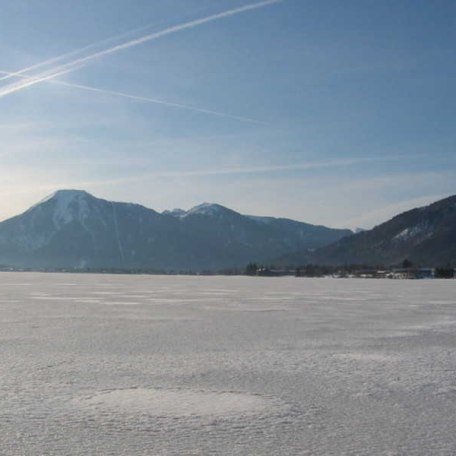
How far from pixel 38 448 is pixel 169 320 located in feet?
42.0

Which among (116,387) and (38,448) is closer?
(38,448)

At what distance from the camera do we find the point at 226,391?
8070mm

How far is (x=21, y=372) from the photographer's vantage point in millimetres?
9195

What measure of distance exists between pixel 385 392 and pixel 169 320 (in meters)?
11.0

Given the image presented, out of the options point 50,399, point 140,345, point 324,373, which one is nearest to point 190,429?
point 50,399

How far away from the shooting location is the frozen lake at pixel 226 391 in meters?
5.77

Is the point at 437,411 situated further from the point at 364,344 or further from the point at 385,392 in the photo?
the point at 364,344

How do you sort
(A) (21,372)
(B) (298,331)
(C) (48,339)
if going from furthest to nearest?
(B) (298,331), (C) (48,339), (A) (21,372)

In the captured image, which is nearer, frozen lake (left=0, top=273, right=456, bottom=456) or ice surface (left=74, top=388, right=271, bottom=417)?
frozen lake (left=0, top=273, right=456, bottom=456)

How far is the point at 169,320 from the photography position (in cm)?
1828

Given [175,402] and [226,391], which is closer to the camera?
[175,402]

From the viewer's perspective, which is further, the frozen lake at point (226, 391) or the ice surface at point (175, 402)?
the ice surface at point (175, 402)

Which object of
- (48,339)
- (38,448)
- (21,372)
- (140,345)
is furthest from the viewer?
(48,339)

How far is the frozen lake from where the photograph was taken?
5771 millimetres
